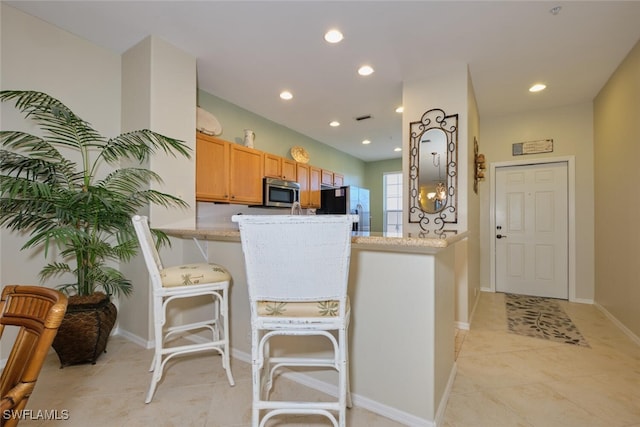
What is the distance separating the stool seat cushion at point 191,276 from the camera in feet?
5.84

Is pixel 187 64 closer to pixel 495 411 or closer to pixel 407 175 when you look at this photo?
pixel 407 175

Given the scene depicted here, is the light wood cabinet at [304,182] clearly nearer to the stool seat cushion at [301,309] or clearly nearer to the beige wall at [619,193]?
the stool seat cushion at [301,309]

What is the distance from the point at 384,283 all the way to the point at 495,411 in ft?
3.21

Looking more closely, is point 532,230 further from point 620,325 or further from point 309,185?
point 309,185

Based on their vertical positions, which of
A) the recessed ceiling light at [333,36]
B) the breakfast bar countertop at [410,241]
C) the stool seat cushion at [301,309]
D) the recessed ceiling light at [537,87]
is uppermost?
the recessed ceiling light at [333,36]

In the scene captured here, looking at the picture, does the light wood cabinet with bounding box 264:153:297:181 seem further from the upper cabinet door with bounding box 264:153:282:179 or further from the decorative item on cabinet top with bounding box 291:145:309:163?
the decorative item on cabinet top with bounding box 291:145:309:163

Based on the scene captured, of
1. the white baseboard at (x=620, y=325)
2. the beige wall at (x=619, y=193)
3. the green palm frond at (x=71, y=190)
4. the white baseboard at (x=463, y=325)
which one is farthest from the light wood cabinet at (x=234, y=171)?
the white baseboard at (x=620, y=325)

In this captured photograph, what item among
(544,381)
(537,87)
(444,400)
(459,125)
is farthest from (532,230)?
(444,400)

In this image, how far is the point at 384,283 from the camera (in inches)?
62.2

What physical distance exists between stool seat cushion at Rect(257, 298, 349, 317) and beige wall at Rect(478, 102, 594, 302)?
4189mm

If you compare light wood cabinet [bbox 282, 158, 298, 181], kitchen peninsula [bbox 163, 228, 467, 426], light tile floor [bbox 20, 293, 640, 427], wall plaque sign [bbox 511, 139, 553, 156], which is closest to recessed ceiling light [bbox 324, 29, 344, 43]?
kitchen peninsula [bbox 163, 228, 467, 426]

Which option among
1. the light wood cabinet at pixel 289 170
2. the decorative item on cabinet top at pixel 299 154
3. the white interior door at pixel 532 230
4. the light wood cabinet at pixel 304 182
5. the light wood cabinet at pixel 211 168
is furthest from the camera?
the decorative item on cabinet top at pixel 299 154

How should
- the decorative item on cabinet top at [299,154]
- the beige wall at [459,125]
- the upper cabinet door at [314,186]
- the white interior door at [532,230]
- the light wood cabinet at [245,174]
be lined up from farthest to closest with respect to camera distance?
1. the upper cabinet door at [314,186]
2. the decorative item on cabinet top at [299,154]
3. the white interior door at [532,230]
4. the light wood cabinet at [245,174]
5. the beige wall at [459,125]

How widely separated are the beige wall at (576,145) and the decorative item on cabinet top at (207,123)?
3.97 meters
